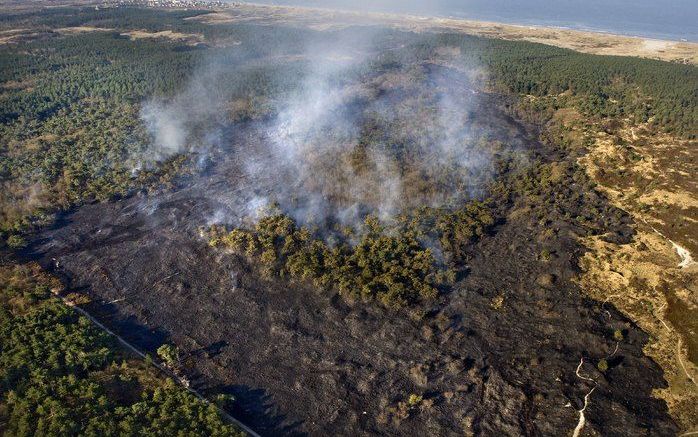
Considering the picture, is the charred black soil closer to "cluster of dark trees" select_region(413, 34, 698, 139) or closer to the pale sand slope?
"cluster of dark trees" select_region(413, 34, 698, 139)

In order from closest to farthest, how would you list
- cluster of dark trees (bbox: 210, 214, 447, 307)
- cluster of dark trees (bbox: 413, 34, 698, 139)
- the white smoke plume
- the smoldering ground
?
1. cluster of dark trees (bbox: 210, 214, 447, 307)
2. the white smoke plume
3. the smoldering ground
4. cluster of dark trees (bbox: 413, 34, 698, 139)

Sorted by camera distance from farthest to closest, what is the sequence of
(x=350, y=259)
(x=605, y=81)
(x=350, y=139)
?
1. (x=605, y=81)
2. (x=350, y=139)
3. (x=350, y=259)

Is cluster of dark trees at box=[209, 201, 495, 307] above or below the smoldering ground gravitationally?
below

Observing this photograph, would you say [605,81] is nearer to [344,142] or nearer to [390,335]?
[344,142]

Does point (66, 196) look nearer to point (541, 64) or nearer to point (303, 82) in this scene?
point (303, 82)

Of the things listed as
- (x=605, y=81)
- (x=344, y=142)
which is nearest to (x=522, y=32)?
(x=605, y=81)

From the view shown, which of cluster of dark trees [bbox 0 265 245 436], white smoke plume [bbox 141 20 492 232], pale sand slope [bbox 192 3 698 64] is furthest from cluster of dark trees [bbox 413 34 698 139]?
cluster of dark trees [bbox 0 265 245 436]
